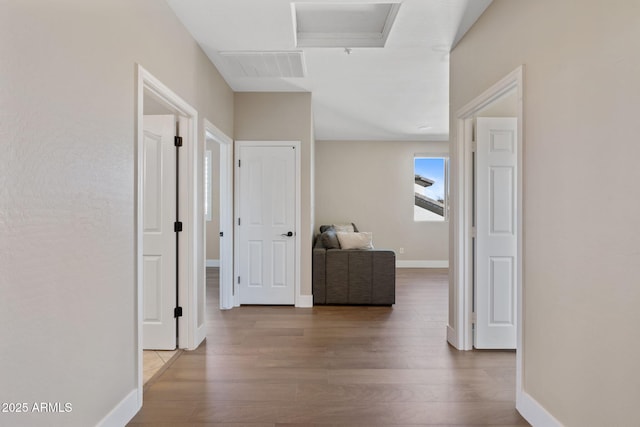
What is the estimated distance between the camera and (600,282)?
1.43 metres

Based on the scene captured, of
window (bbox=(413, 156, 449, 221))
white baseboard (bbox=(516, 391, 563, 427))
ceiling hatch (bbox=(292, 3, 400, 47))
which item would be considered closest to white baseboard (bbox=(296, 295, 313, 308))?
white baseboard (bbox=(516, 391, 563, 427))

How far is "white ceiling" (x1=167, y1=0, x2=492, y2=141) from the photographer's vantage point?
241cm

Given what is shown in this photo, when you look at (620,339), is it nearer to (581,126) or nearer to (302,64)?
(581,126)

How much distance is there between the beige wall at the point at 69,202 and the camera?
1189mm

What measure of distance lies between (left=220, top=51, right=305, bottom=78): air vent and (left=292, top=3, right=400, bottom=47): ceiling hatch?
25cm

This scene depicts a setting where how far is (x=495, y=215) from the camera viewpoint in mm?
2883

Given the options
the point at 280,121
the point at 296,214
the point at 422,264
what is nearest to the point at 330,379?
the point at 296,214

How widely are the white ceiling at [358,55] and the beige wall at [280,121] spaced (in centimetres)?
14

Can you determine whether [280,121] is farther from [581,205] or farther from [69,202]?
[581,205]

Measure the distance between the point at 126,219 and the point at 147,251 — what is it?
3.43 ft

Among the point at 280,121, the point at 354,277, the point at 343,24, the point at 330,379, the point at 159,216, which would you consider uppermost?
the point at 343,24

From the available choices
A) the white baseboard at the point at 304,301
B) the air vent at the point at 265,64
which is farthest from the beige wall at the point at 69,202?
the white baseboard at the point at 304,301

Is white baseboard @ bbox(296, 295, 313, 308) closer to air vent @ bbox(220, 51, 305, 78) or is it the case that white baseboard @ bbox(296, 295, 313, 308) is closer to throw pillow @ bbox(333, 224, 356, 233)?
throw pillow @ bbox(333, 224, 356, 233)

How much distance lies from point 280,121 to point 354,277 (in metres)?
2.23
